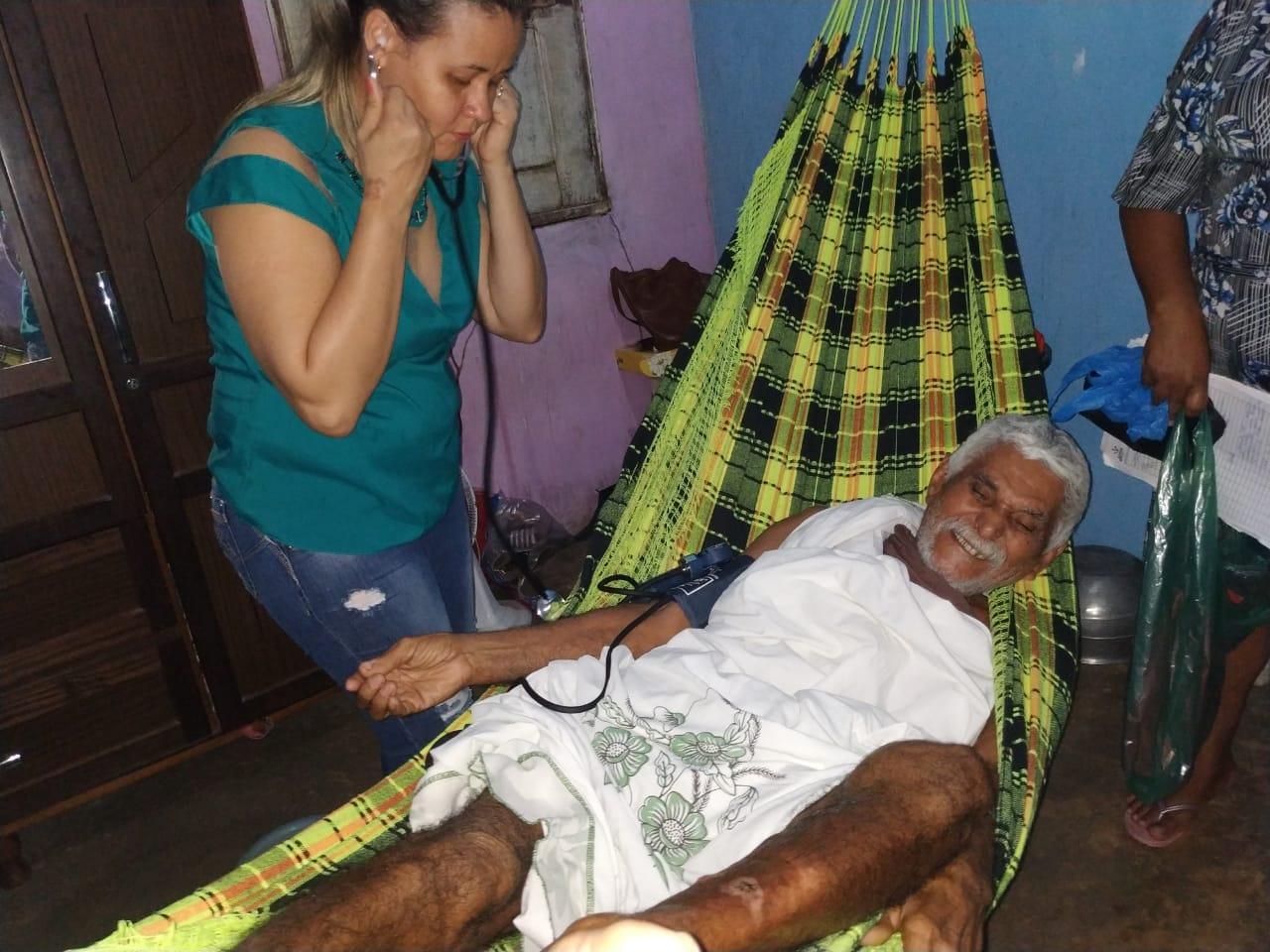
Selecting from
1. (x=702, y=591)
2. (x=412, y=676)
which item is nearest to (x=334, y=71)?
(x=412, y=676)

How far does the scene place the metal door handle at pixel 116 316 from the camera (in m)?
2.06

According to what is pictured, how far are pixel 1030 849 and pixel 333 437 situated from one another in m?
1.56

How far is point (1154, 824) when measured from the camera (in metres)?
1.87

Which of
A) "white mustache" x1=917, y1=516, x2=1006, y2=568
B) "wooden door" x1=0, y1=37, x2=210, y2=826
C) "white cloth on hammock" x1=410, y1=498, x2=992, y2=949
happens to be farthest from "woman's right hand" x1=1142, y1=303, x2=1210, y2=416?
"wooden door" x1=0, y1=37, x2=210, y2=826

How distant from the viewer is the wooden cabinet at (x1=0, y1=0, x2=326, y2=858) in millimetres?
1962

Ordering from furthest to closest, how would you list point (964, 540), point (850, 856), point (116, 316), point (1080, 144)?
point (1080, 144)
point (116, 316)
point (964, 540)
point (850, 856)

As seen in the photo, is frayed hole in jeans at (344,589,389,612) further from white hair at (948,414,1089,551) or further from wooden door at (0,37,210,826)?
wooden door at (0,37,210,826)

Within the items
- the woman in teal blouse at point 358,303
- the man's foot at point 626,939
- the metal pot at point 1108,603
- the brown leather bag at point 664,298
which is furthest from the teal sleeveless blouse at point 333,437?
the brown leather bag at point 664,298

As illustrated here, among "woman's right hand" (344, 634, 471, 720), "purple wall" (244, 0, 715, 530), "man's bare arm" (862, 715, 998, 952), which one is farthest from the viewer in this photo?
"purple wall" (244, 0, 715, 530)

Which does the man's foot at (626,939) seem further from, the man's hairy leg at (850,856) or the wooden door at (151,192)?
the wooden door at (151,192)

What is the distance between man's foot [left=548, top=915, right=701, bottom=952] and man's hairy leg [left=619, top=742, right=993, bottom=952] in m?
0.04

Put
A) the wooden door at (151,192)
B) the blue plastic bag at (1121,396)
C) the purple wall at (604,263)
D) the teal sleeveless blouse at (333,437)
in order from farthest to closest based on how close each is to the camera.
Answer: the purple wall at (604,263), the wooden door at (151,192), the blue plastic bag at (1121,396), the teal sleeveless blouse at (333,437)

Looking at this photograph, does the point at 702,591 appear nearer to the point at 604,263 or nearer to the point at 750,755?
the point at 750,755

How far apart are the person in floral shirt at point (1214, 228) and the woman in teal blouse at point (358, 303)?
99 cm
